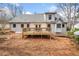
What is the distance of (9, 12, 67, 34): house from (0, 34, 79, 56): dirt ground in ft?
0.45

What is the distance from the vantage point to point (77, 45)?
7.54 ft

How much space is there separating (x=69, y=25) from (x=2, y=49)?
3.19 ft

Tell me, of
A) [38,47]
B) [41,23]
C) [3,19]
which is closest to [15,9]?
[3,19]

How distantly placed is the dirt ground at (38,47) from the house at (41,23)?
0.45ft

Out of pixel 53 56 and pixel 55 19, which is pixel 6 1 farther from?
pixel 53 56

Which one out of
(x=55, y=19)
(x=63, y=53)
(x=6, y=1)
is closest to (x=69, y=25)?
(x=55, y=19)

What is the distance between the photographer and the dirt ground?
2.29 m

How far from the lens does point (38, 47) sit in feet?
7.59

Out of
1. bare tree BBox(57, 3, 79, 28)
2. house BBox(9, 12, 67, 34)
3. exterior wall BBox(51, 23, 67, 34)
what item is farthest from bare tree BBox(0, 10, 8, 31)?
bare tree BBox(57, 3, 79, 28)

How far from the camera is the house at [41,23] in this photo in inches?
88.7

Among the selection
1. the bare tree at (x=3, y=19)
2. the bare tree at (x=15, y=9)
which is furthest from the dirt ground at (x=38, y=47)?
the bare tree at (x=15, y=9)

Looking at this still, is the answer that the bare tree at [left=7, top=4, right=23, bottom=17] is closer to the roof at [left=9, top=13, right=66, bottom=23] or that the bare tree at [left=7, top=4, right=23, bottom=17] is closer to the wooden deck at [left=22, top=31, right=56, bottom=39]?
the roof at [left=9, top=13, right=66, bottom=23]

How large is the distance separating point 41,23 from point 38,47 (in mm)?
337

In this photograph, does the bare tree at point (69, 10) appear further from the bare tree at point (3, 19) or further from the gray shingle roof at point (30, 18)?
the bare tree at point (3, 19)
